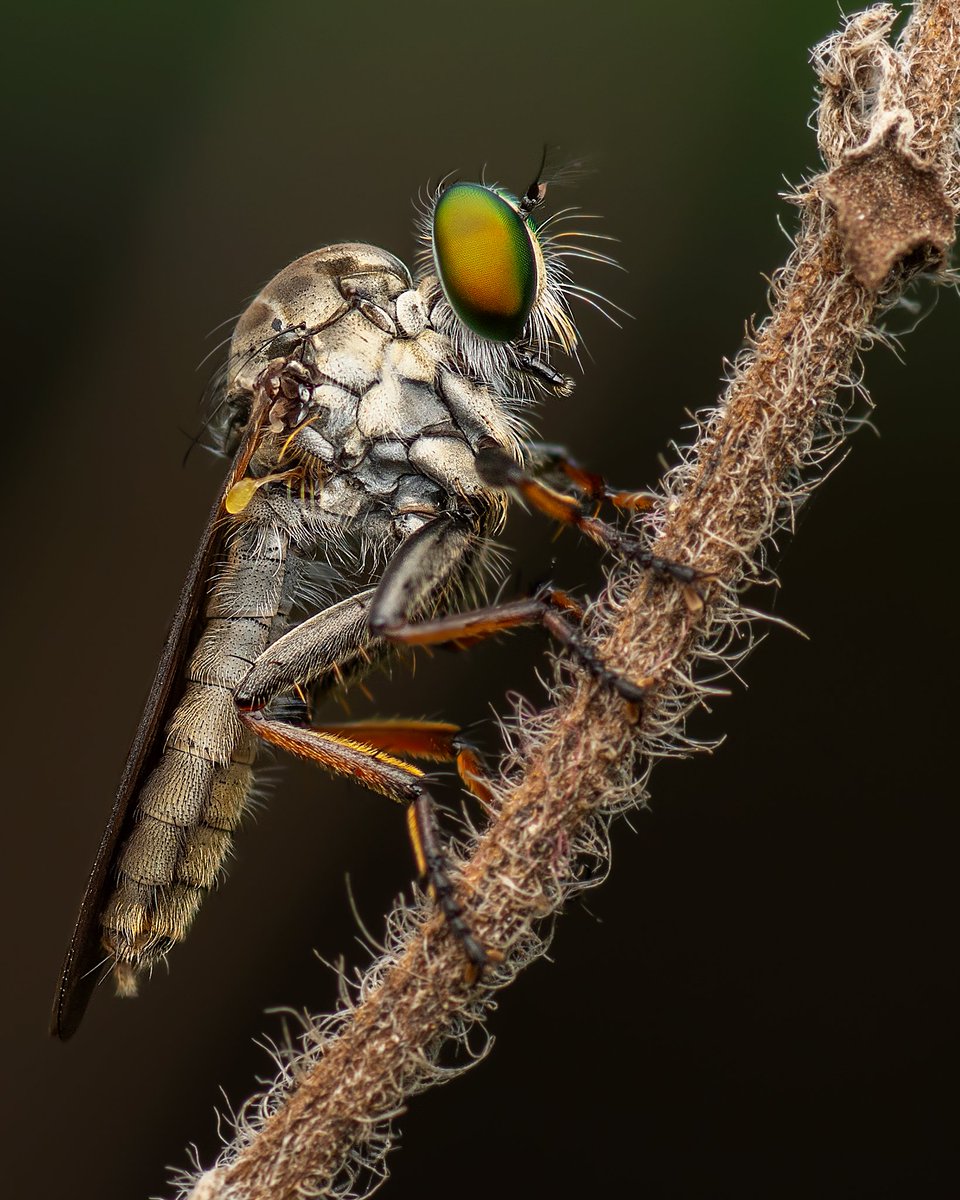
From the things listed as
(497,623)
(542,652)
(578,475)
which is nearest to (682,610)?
(497,623)

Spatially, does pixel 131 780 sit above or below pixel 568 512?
below

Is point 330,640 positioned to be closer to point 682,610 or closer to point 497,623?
point 497,623

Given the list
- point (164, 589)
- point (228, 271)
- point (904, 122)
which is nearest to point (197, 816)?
point (164, 589)

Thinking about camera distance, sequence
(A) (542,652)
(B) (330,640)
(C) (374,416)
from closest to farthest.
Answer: (B) (330,640) → (C) (374,416) → (A) (542,652)

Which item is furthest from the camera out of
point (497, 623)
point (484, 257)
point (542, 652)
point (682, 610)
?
point (542, 652)

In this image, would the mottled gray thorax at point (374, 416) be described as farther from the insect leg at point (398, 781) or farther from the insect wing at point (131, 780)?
the insect leg at point (398, 781)

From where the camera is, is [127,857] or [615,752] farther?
[127,857]

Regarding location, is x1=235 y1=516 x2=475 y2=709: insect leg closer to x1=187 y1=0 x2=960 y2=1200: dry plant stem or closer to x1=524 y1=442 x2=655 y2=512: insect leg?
x1=524 y1=442 x2=655 y2=512: insect leg

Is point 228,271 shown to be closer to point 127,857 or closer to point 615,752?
point 127,857
